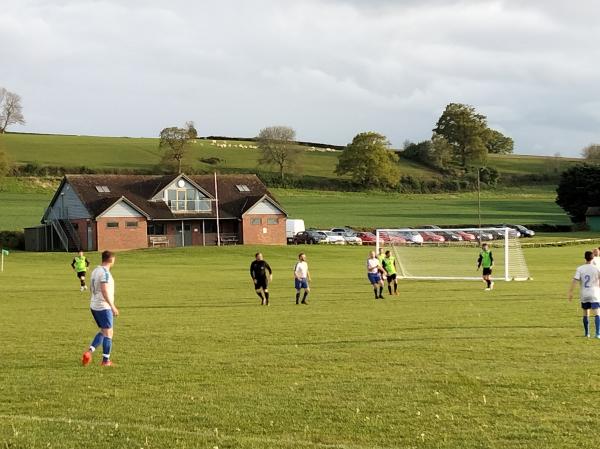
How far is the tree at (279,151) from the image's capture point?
124 metres

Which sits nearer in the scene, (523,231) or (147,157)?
(523,231)

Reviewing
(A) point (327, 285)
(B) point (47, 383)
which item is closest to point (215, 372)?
(B) point (47, 383)

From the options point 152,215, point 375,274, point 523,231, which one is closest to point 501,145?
point 523,231

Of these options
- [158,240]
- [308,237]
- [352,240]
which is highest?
[158,240]

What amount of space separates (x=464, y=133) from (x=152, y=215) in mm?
79043

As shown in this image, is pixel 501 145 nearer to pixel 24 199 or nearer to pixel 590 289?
pixel 24 199

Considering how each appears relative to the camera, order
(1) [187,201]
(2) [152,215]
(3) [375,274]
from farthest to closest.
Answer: (1) [187,201] → (2) [152,215] → (3) [375,274]

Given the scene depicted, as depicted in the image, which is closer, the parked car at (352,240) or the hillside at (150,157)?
the parked car at (352,240)

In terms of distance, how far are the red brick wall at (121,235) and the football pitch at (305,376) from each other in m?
45.5

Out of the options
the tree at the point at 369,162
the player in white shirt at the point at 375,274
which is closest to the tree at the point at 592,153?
the tree at the point at 369,162

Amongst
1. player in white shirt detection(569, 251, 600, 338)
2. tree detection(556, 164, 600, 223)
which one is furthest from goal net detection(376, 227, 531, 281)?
tree detection(556, 164, 600, 223)

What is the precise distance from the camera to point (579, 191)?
104 m

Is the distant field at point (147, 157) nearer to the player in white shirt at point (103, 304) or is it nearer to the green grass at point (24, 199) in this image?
the green grass at point (24, 199)

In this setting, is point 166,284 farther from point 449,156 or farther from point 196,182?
point 449,156
